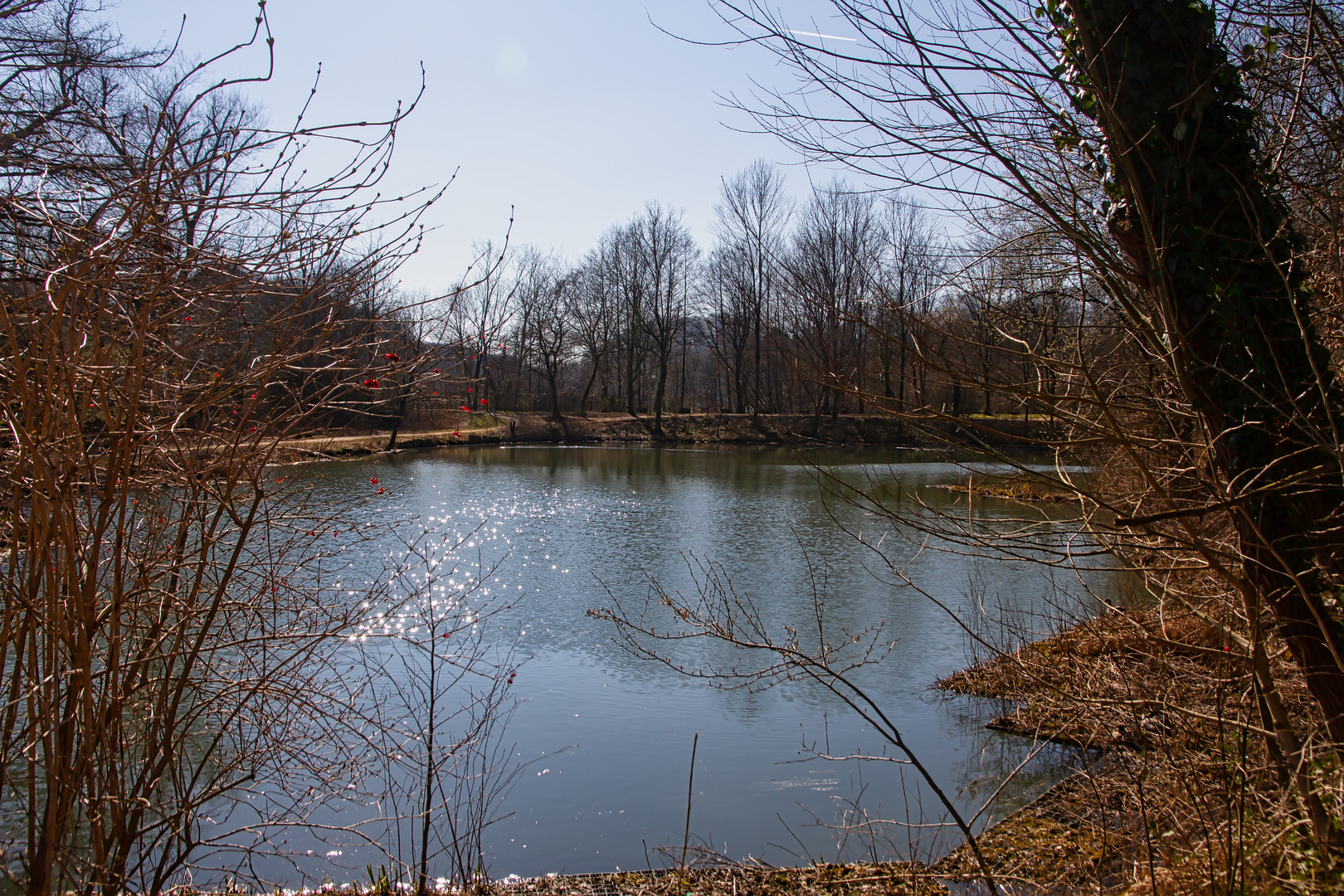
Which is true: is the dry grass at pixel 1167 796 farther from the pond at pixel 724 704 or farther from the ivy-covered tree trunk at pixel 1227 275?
the pond at pixel 724 704

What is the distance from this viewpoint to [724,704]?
867 cm

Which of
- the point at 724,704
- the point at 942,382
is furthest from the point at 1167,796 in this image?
the point at 724,704

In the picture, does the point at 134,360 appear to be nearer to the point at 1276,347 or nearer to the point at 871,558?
the point at 1276,347

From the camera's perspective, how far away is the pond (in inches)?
239

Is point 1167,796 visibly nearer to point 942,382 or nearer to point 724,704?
point 942,382

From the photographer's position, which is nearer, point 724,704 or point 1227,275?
point 1227,275

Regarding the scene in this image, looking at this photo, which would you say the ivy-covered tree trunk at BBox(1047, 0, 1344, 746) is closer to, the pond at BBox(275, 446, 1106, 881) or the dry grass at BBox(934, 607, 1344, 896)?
the dry grass at BBox(934, 607, 1344, 896)

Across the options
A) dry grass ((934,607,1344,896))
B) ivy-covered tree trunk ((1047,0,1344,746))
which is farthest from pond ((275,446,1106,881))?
ivy-covered tree trunk ((1047,0,1344,746))

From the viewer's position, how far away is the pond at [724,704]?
606 cm

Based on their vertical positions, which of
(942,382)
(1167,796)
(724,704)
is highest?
(942,382)

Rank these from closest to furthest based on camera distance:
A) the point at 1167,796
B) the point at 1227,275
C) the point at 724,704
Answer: the point at 1227,275
the point at 1167,796
the point at 724,704

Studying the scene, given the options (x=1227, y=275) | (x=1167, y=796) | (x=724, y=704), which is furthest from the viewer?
(x=724, y=704)

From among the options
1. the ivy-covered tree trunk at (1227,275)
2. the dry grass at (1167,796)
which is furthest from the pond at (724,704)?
the ivy-covered tree trunk at (1227,275)

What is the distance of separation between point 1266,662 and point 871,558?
11969 mm
